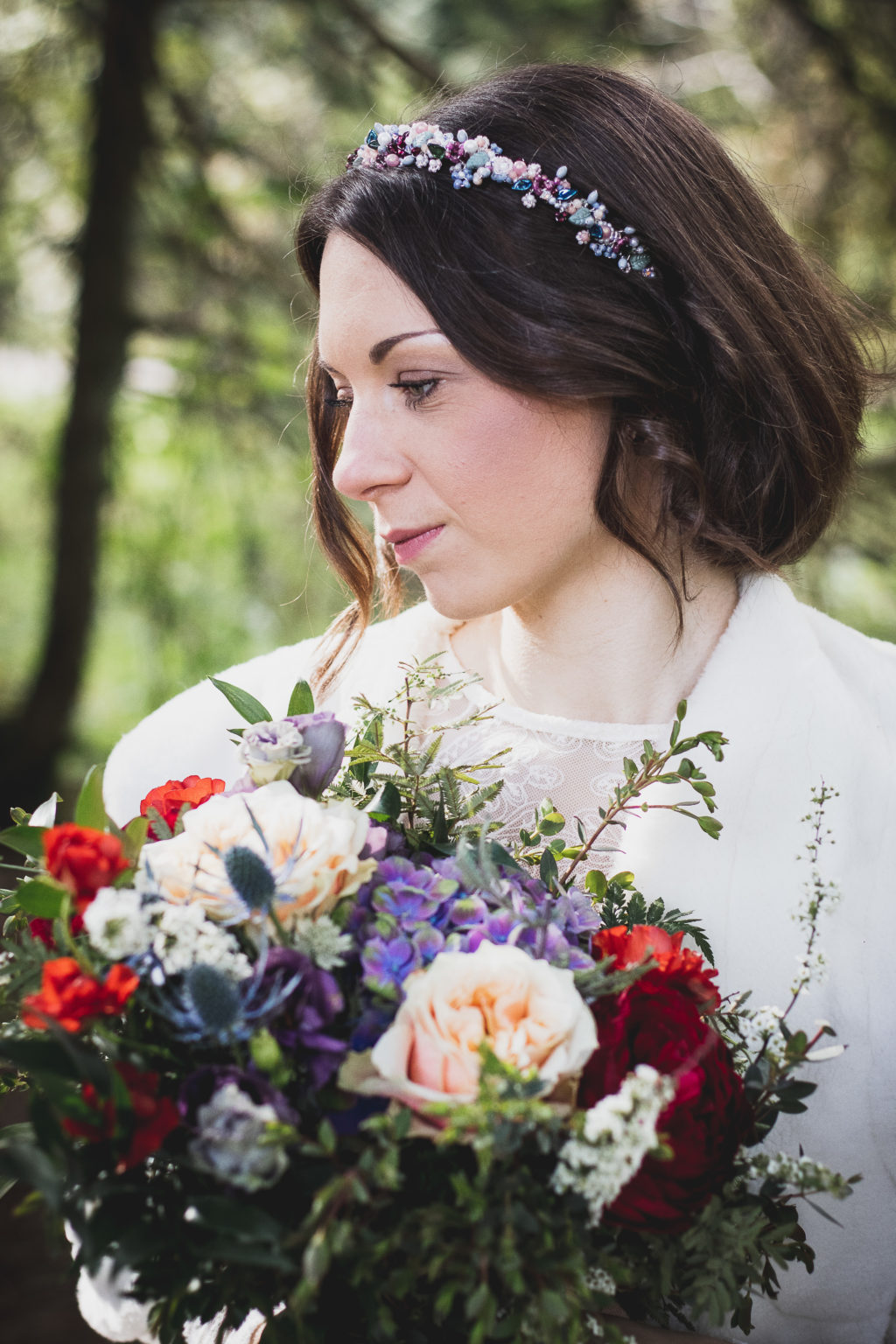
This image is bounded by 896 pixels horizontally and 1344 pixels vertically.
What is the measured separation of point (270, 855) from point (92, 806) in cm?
15

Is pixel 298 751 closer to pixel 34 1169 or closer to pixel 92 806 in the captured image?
pixel 92 806

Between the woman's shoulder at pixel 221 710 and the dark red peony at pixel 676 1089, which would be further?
the woman's shoulder at pixel 221 710

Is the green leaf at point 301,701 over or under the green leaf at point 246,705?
over

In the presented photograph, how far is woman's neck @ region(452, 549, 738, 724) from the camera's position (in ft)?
5.20

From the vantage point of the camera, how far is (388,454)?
4.55 ft

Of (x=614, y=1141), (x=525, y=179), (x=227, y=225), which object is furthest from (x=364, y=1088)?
(x=227, y=225)

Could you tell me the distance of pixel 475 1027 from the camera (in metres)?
0.81

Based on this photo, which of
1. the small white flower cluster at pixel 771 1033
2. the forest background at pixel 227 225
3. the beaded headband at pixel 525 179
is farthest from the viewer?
the forest background at pixel 227 225

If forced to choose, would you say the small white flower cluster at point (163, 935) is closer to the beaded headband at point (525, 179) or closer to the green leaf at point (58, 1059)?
the green leaf at point (58, 1059)

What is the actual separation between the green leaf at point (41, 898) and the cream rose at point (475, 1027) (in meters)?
0.28

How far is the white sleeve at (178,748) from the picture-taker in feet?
5.45

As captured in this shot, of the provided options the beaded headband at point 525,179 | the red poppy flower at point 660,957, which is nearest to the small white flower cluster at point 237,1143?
the red poppy flower at point 660,957

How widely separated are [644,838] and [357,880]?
1.91ft

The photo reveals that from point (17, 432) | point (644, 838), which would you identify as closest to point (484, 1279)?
point (644, 838)
